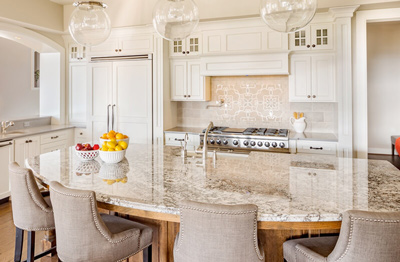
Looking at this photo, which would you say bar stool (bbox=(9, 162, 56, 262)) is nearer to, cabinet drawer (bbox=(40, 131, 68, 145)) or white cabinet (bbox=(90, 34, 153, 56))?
cabinet drawer (bbox=(40, 131, 68, 145))

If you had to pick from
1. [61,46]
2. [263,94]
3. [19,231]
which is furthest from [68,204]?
[61,46]

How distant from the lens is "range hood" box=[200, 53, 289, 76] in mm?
4191

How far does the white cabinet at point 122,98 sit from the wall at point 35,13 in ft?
3.13

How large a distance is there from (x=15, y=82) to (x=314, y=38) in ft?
21.2

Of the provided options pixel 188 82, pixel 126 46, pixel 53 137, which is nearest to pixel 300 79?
pixel 188 82

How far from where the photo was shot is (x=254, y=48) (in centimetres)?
425

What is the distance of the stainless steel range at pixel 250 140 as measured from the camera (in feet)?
13.4

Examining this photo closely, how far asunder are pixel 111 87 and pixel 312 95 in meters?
3.16

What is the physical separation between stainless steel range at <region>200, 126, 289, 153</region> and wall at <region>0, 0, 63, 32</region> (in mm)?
3117

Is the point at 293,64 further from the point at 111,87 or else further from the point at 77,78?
the point at 77,78

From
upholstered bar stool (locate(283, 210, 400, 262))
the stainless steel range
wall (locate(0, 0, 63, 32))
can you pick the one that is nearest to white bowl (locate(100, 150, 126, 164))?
upholstered bar stool (locate(283, 210, 400, 262))

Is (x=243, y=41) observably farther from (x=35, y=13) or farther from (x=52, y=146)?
(x=52, y=146)

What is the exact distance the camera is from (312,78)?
13.8 feet

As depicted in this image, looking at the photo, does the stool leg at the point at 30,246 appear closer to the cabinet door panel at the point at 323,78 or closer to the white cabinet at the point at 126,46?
the white cabinet at the point at 126,46
